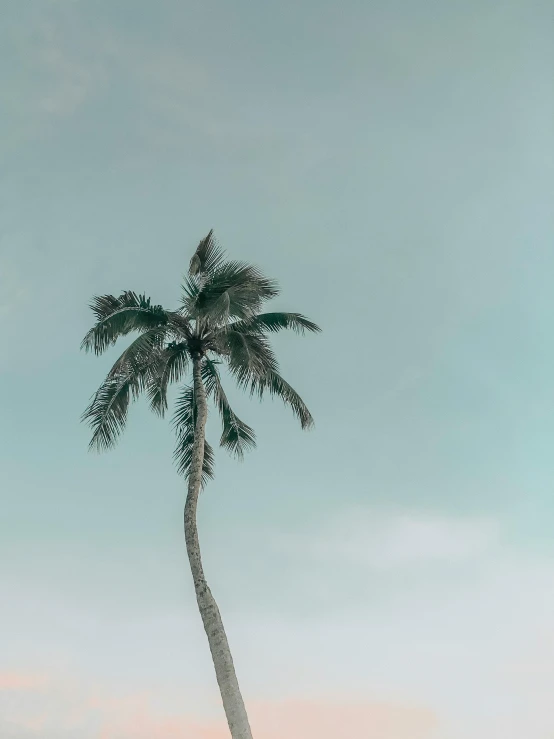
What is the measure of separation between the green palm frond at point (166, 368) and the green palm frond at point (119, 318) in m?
0.96

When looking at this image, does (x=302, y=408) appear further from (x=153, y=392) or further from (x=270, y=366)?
(x=153, y=392)

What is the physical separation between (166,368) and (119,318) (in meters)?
2.27

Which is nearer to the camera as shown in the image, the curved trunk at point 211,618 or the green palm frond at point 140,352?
the curved trunk at point 211,618

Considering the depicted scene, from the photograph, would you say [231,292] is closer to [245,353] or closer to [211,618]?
[245,353]

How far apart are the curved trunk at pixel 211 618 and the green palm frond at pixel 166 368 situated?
1.97 m

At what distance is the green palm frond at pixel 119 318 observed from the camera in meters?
20.5

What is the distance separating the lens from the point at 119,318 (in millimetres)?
20688

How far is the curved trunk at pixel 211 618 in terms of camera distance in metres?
15.5

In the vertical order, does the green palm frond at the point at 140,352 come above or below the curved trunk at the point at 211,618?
above

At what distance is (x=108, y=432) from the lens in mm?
20641

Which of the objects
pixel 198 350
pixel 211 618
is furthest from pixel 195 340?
pixel 211 618

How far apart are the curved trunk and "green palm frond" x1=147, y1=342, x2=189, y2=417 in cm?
197

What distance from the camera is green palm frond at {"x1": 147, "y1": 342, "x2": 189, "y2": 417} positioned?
835 inches

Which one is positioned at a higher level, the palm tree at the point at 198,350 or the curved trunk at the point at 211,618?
the palm tree at the point at 198,350
